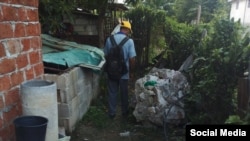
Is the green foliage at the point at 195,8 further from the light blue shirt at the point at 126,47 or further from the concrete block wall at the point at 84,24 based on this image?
the light blue shirt at the point at 126,47

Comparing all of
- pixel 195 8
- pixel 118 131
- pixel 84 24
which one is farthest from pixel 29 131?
pixel 195 8

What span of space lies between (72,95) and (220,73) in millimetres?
2261

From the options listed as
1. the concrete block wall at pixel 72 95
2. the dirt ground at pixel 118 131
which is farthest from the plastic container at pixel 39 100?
the dirt ground at pixel 118 131

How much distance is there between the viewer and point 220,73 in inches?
148

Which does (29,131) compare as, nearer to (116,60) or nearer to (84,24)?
(116,60)

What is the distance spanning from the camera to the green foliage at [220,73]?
3.61m

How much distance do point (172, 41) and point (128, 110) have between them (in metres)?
3.19

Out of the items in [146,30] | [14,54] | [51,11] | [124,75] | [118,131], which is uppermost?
[51,11]

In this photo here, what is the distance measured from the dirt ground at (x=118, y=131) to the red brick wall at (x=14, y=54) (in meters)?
1.98

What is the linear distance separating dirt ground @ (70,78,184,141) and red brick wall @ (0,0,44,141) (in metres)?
1.98

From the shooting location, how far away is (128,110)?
557 cm

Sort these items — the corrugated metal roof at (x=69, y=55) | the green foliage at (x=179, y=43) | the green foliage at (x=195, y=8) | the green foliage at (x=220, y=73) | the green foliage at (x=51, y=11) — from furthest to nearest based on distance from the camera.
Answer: the green foliage at (x=195, y=8) → the green foliage at (x=179, y=43) → the green foliage at (x=51, y=11) → the corrugated metal roof at (x=69, y=55) → the green foliage at (x=220, y=73)

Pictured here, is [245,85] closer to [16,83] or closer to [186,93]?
[186,93]

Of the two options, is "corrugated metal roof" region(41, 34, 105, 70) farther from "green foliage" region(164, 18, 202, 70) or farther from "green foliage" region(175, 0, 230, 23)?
"green foliage" region(175, 0, 230, 23)
